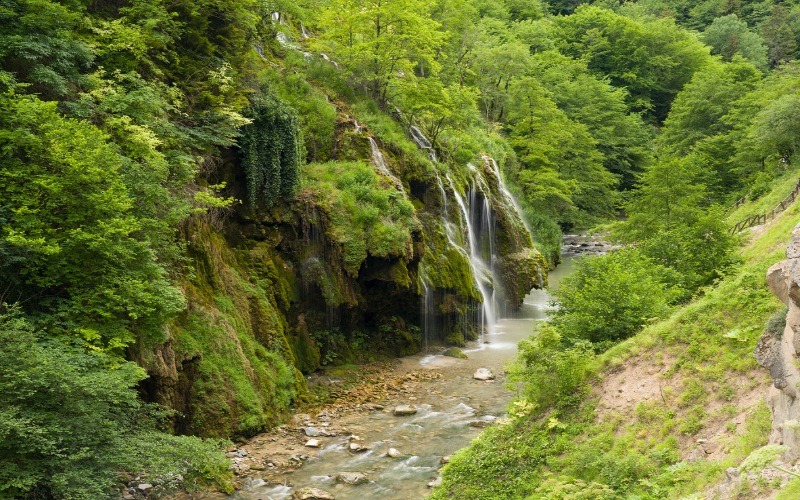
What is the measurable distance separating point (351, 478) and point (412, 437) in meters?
2.41

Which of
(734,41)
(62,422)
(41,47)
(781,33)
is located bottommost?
(62,422)

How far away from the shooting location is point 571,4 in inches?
3169

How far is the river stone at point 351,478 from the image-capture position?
10906 millimetres

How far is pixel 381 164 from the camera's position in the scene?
830 inches

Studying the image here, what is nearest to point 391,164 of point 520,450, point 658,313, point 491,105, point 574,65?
point 658,313

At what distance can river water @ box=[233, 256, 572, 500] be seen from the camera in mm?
10711

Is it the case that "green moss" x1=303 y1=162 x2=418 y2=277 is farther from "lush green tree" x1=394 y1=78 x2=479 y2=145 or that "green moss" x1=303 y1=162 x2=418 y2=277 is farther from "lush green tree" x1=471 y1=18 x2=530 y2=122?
"lush green tree" x1=471 y1=18 x2=530 y2=122

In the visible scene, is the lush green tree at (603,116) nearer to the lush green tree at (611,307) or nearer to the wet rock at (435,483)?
the lush green tree at (611,307)

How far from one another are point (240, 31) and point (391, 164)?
23.9 ft

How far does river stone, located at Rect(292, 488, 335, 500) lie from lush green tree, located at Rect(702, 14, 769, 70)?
68584 millimetres

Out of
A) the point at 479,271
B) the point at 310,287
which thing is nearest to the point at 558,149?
the point at 479,271

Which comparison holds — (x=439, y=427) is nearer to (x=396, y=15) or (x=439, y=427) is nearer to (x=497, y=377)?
(x=497, y=377)

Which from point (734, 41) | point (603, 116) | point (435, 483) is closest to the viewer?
point (435, 483)

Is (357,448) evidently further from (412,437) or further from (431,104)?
(431,104)
